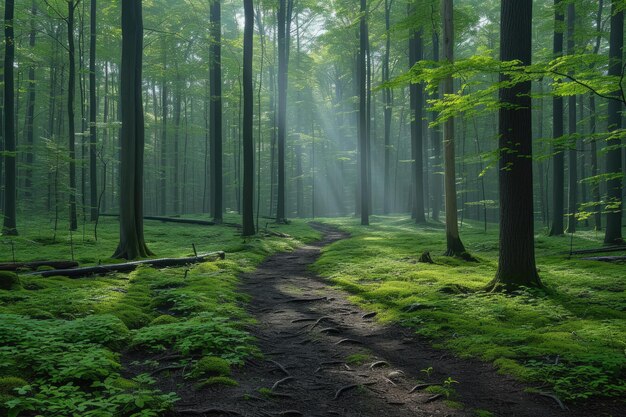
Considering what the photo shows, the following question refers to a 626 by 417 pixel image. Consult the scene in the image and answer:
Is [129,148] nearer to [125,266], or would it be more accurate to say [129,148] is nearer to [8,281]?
[125,266]

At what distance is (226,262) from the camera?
12.4 m

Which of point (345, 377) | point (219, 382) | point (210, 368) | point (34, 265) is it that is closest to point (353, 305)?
point (345, 377)

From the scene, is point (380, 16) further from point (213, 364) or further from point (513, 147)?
point (213, 364)

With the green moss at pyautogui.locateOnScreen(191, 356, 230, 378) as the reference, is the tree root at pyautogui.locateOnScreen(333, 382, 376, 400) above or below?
below

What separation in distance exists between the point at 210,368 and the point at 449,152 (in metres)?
10.2

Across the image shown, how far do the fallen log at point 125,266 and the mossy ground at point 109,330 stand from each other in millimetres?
392

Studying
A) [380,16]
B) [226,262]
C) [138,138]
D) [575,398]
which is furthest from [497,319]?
[380,16]

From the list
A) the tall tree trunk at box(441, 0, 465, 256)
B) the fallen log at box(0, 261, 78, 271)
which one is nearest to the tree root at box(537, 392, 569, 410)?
the tall tree trunk at box(441, 0, 465, 256)

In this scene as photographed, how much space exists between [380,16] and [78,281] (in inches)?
1125

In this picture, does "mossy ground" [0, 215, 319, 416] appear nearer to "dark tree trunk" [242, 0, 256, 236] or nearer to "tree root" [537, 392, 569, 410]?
"tree root" [537, 392, 569, 410]

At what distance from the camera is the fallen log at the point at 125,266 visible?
9.08 metres

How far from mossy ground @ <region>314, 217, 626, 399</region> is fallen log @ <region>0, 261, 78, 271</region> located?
21.4ft

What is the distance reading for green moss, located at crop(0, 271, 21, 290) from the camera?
7357mm

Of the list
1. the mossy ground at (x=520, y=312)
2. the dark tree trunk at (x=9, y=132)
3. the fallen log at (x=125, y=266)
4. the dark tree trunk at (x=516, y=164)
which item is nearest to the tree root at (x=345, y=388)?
the mossy ground at (x=520, y=312)
